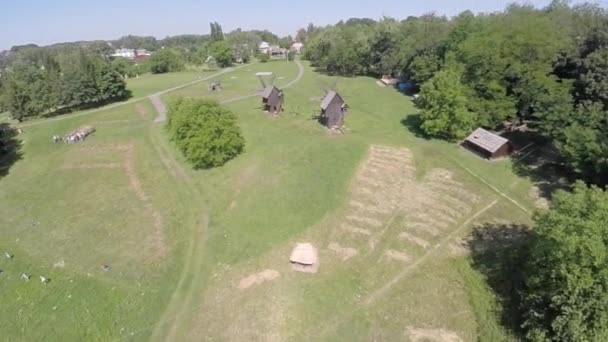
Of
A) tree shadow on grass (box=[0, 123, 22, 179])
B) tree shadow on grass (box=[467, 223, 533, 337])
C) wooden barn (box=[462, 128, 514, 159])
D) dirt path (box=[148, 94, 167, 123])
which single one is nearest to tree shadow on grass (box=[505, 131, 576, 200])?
wooden barn (box=[462, 128, 514, 159])

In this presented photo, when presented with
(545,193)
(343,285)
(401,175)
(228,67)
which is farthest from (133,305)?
(228,67)

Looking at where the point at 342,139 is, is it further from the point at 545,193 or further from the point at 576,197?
the point at 576,197

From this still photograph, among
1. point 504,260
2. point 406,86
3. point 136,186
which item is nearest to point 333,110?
point 136,186

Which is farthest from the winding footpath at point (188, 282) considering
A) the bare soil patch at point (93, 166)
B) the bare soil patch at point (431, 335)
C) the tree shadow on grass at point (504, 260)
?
the tree shadow on grass at point (504, 260)

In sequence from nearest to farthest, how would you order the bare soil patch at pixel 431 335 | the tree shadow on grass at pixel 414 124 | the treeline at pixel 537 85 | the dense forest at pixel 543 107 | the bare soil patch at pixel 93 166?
the dense forest at pixel 543 107
the bare soil patch at pixel 431 335
the treeline at pixel 537 85
the bare soil patch at pixel 93 166
the tree shadow on grass at pixel 414 124

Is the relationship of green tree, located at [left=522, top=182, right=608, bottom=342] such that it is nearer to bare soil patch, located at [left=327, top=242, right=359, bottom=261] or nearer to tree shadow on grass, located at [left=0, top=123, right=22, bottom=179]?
bare soil patch, located at [left=327, top=242, right=359, bottom=261]

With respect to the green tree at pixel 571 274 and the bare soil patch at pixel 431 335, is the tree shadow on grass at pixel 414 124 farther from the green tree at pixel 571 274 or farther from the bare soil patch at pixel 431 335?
the bare soil patch at pixel 431 335

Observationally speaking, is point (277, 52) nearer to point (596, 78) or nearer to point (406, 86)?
point (406, 86)
